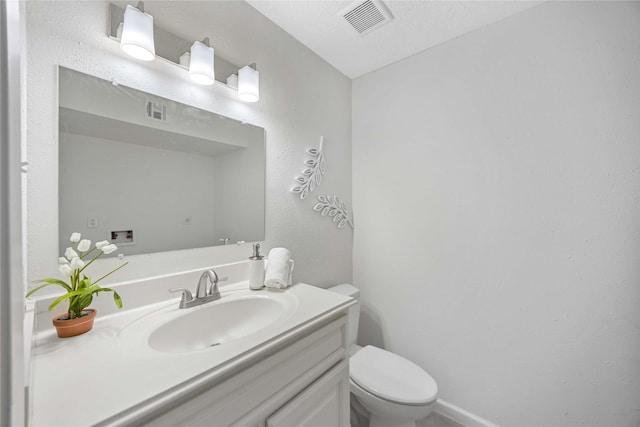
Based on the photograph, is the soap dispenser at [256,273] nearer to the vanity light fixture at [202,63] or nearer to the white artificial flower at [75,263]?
the white artificial flower at [75,263]

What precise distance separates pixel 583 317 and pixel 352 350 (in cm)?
112

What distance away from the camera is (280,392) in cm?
72

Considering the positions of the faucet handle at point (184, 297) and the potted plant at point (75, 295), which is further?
the faucet handle at point (184, 297)

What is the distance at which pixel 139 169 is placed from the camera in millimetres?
913

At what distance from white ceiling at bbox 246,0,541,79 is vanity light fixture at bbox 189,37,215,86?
18.8 inches

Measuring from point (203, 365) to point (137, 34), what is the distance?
3.49 feet

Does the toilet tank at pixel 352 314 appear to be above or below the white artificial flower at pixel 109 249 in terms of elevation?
below

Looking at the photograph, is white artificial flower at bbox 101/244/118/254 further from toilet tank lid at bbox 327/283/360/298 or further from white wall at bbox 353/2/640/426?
white wall at bbox 353/2/640/426

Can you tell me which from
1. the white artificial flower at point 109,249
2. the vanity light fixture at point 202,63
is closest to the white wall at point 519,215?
the vanity light fixture at point 202,63

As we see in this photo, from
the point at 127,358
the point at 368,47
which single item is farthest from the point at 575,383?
the point at 368,47

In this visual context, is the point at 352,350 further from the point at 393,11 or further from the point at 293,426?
the point at 393,11

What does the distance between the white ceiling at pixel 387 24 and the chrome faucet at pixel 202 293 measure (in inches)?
53.6

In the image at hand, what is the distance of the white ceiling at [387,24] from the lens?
1.26 m

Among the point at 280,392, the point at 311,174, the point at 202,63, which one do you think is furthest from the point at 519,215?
the point at 202,63
